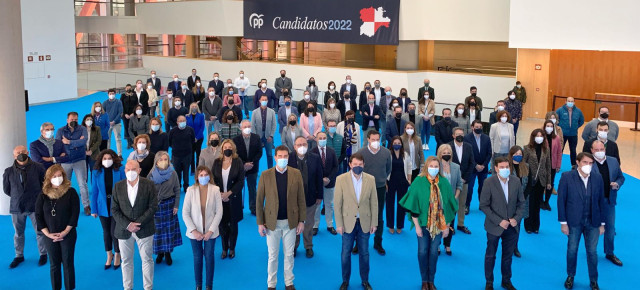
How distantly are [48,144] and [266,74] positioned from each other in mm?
19725

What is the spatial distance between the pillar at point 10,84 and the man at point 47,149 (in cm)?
114

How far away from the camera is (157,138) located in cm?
1216

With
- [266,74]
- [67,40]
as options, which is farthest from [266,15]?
[67,40]

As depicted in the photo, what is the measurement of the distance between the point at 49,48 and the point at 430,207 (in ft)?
77.9

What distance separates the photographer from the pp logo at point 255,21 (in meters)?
30.0

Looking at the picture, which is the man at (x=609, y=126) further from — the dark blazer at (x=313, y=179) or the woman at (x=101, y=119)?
the woman at (x=101, y=119)

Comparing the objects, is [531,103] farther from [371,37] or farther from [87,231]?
[87,231]

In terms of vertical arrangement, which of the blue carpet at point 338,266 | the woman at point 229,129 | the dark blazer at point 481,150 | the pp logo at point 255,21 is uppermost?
the pp logo at point 255,21

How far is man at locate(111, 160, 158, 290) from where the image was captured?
8023 mm

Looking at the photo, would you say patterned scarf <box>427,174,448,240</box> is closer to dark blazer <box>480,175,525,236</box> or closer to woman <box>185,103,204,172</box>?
dark blazer <box>480,175,525,236</box>

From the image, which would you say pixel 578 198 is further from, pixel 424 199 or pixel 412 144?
pixel 412 144

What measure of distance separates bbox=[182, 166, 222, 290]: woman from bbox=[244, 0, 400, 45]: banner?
18.4 meters

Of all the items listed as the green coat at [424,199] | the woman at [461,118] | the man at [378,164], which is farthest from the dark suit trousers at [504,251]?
the woman at [461,118]

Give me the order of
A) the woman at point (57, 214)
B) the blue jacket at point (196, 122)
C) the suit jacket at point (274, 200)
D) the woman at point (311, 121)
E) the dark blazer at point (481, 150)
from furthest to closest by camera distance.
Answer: the blue jacket at point (196, 122) → the woman at point (311, 121) → the dark blazer at point (481, 150) → the suit jacket at point (274, 200) → the woman at point (57, 214)
